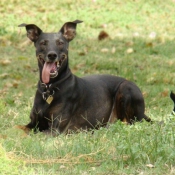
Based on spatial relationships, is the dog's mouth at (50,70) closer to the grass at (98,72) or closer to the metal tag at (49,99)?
the metal tag at (49,99)

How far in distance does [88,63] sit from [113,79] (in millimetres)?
3761

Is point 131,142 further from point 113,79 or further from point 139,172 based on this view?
point 113,79

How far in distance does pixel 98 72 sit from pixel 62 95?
4.33m

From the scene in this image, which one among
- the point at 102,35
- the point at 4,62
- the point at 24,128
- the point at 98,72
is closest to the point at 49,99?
the point at 24,128

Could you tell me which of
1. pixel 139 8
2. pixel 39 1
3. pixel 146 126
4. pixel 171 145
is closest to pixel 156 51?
pixel 139 8

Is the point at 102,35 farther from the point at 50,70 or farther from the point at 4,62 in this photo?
the point at 50,70

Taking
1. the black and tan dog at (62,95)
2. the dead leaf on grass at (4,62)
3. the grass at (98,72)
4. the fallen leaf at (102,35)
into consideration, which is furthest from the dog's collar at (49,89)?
the fallen leaf at (102,35)

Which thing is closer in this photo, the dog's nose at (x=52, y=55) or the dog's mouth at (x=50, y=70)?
the dog's nose at (x=52, y=55)

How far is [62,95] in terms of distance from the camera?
7.83 meters

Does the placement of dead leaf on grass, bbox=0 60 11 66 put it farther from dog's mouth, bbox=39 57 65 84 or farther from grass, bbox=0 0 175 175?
dog's mouth, bbox=39 57 65 84

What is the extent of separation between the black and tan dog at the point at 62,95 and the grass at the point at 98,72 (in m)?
0.38

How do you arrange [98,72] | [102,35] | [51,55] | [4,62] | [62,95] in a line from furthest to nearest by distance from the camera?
[102,35], [4,62], [98,72], [62,95], [51,55]

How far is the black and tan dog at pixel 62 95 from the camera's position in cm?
771

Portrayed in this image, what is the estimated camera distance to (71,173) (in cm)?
553
